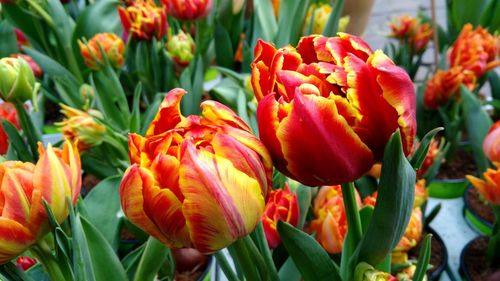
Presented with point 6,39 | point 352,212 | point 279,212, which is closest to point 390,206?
point 352,212

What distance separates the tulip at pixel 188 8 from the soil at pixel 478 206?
1.61ft

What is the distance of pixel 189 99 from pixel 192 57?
9 centimetres

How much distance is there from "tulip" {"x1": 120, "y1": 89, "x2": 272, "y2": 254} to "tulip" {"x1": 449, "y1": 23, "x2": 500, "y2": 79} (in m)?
0.66

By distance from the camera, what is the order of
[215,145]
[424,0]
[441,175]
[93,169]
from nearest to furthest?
[215,145], [93,169], [441,175], [424,0]

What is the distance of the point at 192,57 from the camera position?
0.90m

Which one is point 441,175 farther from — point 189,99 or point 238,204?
point 238,204

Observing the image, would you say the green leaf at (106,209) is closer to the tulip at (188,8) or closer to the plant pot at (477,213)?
the tulip at (188,8)

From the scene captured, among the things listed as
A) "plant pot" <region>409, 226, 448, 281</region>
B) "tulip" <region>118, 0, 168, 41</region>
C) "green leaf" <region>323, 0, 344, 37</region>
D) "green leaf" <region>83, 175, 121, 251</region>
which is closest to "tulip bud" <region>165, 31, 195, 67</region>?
"tulip" <region>118, 0, 168, 41</region>

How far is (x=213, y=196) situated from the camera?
27 cm

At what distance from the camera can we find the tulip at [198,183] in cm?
27

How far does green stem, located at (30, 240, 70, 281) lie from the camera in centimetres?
37

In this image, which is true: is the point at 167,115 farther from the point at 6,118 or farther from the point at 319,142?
the point at 6,118

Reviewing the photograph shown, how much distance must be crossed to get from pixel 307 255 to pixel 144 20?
0.56 metres

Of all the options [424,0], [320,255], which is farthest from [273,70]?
[424,0]
